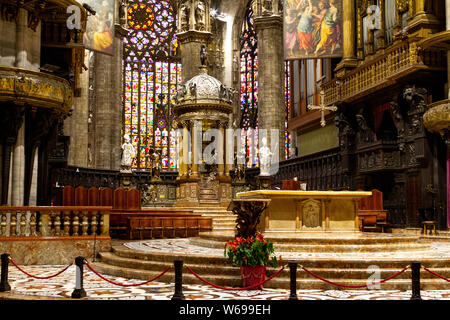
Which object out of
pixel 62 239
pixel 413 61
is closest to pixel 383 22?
pixel 413 61

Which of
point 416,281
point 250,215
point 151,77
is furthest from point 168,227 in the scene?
→ point 151,77

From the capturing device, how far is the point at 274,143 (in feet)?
94.9

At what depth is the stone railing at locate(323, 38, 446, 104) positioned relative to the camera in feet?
50.7

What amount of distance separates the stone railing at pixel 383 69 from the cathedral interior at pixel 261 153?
0.19ft

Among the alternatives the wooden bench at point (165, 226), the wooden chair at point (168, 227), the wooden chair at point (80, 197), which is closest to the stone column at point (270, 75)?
the wooden chair at point (80, 197)

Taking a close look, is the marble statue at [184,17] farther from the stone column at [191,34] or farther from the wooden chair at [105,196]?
the wooden chair at [105,196]

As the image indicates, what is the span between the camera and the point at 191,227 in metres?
15.9

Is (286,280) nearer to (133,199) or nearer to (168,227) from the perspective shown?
(168,227)

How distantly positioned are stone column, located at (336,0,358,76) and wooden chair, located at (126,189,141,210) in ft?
27.4

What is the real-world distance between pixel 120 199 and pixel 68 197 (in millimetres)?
1646

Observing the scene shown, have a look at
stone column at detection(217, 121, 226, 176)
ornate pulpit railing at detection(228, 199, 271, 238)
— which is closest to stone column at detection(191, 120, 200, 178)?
stone column at detection(217, 121, 226, 176)

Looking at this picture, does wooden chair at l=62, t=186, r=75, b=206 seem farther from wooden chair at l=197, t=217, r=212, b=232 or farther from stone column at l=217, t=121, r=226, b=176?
stone column at l=217, t=121, r=226, b=176

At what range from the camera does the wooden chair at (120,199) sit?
1822cm

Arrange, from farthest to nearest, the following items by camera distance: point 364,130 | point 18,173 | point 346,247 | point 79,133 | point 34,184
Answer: point 79,133 < point 364,130 < point 34,184 < point 18,173 < point 346,247
